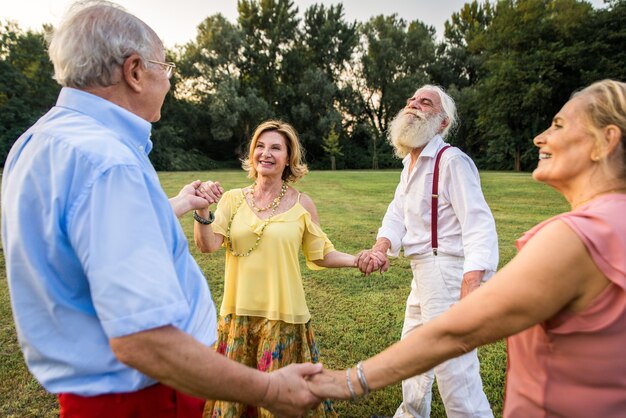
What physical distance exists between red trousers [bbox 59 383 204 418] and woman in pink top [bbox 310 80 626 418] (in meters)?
0.86

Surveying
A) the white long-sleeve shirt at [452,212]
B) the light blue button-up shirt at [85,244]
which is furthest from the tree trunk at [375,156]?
the light blue button-up shirt at [85,244]

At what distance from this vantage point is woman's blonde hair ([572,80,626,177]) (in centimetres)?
148

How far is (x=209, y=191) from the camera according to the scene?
2.82 m

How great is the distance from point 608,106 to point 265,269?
94.4 inches

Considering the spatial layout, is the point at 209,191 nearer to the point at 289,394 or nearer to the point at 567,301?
the point at 289,394

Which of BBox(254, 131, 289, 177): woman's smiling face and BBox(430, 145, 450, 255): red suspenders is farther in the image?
BBox(254, 131, 289, 177): woman's smiling face

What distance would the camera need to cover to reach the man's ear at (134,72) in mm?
1495

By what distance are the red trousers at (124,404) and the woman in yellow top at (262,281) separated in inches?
61.1

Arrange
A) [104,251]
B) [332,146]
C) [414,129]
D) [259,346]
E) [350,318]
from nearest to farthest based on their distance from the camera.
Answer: [104,251]
[259,346]
[414,129]
[350,318]
[332,146]

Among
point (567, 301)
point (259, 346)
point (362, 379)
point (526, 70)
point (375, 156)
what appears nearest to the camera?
point (567, 301)

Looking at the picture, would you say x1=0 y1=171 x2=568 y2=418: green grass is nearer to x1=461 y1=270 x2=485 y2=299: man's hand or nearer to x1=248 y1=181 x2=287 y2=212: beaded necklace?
x1=461 y1=270 x2=485 y2=299: man's hand

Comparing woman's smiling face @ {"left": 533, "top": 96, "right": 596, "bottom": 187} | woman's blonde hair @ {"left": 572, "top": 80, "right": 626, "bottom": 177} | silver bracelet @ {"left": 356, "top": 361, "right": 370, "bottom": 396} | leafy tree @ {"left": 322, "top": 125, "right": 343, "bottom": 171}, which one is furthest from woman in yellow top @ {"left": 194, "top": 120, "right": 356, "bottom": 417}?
leafy tree @ {"left": 322, "top": 125, "right": 343, "bottom": 171}

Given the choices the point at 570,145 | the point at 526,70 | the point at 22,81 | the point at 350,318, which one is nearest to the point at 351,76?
the point at 526,70

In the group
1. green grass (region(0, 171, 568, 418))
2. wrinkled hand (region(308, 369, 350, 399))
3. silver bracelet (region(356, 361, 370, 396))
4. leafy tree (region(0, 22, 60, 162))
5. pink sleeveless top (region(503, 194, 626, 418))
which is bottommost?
green grass (region(0, 171, 568, 418))
